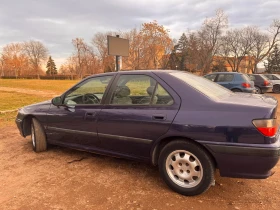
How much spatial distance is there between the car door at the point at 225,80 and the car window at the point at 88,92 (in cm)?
819

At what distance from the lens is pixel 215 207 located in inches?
102

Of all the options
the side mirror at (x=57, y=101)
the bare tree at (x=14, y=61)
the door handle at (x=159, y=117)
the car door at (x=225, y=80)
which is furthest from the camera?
the bare tree at (x=14, y=61)

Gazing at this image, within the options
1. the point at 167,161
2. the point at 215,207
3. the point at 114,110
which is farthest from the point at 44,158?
the point at 215,207

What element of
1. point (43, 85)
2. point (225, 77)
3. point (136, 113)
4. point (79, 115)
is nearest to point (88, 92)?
point (79, 115)

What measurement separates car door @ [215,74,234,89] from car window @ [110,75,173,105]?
Answer: 819 centimetres

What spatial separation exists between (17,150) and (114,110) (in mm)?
2545

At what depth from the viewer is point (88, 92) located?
3.88 m

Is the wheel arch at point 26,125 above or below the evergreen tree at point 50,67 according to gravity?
below

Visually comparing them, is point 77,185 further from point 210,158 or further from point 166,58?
point 166,58

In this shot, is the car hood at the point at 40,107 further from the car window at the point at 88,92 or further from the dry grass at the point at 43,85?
the dry grass at the point at 43,85

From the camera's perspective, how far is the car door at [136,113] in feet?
9.47

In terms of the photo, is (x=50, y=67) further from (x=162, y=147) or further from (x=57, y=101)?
(x=162, y=147)

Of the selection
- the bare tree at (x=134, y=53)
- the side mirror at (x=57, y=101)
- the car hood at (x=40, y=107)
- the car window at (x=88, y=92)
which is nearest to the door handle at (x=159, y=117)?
the car window at (x=88, y=92)

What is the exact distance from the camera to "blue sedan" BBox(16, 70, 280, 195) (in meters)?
2.49
